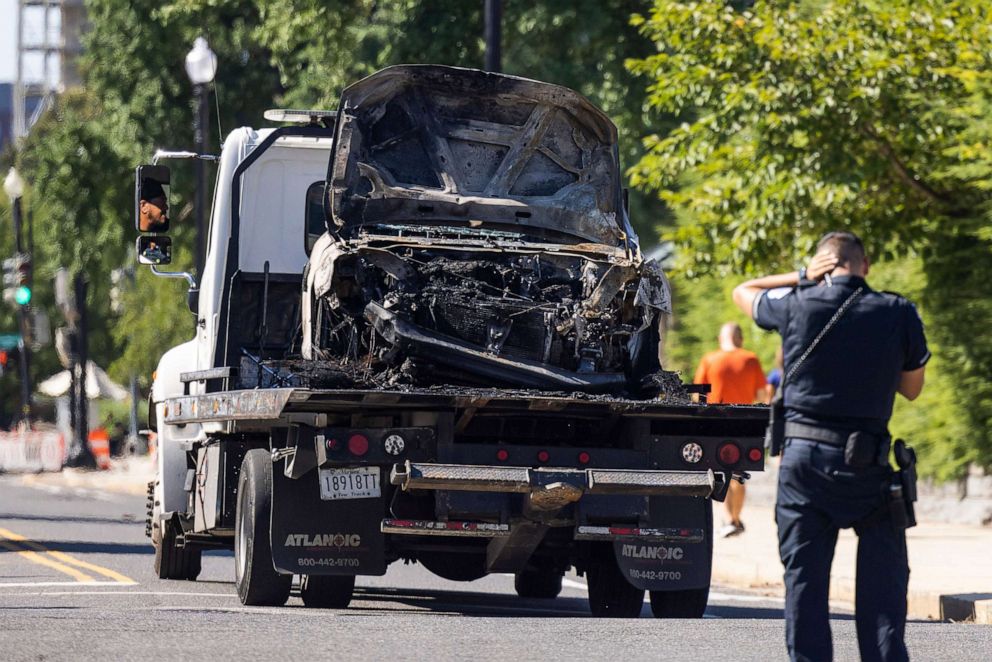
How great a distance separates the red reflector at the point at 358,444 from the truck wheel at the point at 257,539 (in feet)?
2.50

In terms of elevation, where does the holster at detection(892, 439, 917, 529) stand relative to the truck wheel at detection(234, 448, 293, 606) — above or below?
above

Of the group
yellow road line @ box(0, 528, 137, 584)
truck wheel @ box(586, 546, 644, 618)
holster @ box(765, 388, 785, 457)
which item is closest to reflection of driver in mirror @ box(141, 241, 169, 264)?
yellow road line @ box(0, 528, 137, 584)

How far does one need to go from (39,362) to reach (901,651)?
70.8 metres

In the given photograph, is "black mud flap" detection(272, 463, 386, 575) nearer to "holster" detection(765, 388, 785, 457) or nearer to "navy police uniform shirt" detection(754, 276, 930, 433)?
"holster" detection(765, 388, 785, 457)

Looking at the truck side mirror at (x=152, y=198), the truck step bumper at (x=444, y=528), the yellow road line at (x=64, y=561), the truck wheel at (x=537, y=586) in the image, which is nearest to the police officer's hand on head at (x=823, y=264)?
the truck step bumper at (x=444, y=528)

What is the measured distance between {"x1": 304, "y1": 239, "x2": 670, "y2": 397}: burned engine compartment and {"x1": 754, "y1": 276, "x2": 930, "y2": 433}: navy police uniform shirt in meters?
3.34

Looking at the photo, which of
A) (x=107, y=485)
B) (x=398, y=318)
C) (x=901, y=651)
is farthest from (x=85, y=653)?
(x=107, y=485)

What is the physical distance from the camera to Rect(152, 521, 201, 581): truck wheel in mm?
12953

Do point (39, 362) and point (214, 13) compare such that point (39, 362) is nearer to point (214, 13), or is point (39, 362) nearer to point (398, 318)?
point (214, 13)

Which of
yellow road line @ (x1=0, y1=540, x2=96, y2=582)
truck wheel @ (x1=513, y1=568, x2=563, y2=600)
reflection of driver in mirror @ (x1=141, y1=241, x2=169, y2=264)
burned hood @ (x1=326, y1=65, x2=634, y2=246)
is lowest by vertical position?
yellow road line @ (x1=0, y1=540, x2=96, y2=582)

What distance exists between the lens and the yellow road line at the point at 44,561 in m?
12.8

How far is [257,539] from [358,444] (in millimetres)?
967

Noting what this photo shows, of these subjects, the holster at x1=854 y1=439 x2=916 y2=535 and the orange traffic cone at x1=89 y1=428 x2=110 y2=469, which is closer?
the holster at x1=854 y1=439 x2=916 y2=535

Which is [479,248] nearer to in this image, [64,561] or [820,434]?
[820,434]
